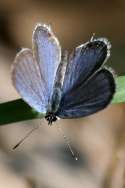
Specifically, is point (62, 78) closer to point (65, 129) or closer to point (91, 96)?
point (91, 96)

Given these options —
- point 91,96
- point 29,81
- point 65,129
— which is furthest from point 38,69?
point 65,129

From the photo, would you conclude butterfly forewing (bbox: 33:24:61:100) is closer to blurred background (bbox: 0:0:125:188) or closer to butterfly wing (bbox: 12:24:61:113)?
butterfly wing (bbox: 12:24:61:113)

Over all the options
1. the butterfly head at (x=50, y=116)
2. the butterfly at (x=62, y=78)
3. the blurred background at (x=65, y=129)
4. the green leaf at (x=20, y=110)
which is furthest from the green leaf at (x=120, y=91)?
the blurred background at (x=65, y=129)

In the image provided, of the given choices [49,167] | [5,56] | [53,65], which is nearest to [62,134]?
[49,167]

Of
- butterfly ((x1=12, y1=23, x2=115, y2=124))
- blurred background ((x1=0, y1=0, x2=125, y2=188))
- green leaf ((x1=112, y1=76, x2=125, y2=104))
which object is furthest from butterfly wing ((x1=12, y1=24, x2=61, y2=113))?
blurred background ((x1=0, y1=0, x2=125, y2=188))

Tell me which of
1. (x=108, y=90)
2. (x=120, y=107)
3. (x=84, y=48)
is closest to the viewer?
(x=108, y=90)

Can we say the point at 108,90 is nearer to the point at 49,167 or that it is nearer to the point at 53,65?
the point at 53,65

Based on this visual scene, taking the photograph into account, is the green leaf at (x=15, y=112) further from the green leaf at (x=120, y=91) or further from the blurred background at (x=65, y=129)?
the blurred background at (x=65, y=129)
